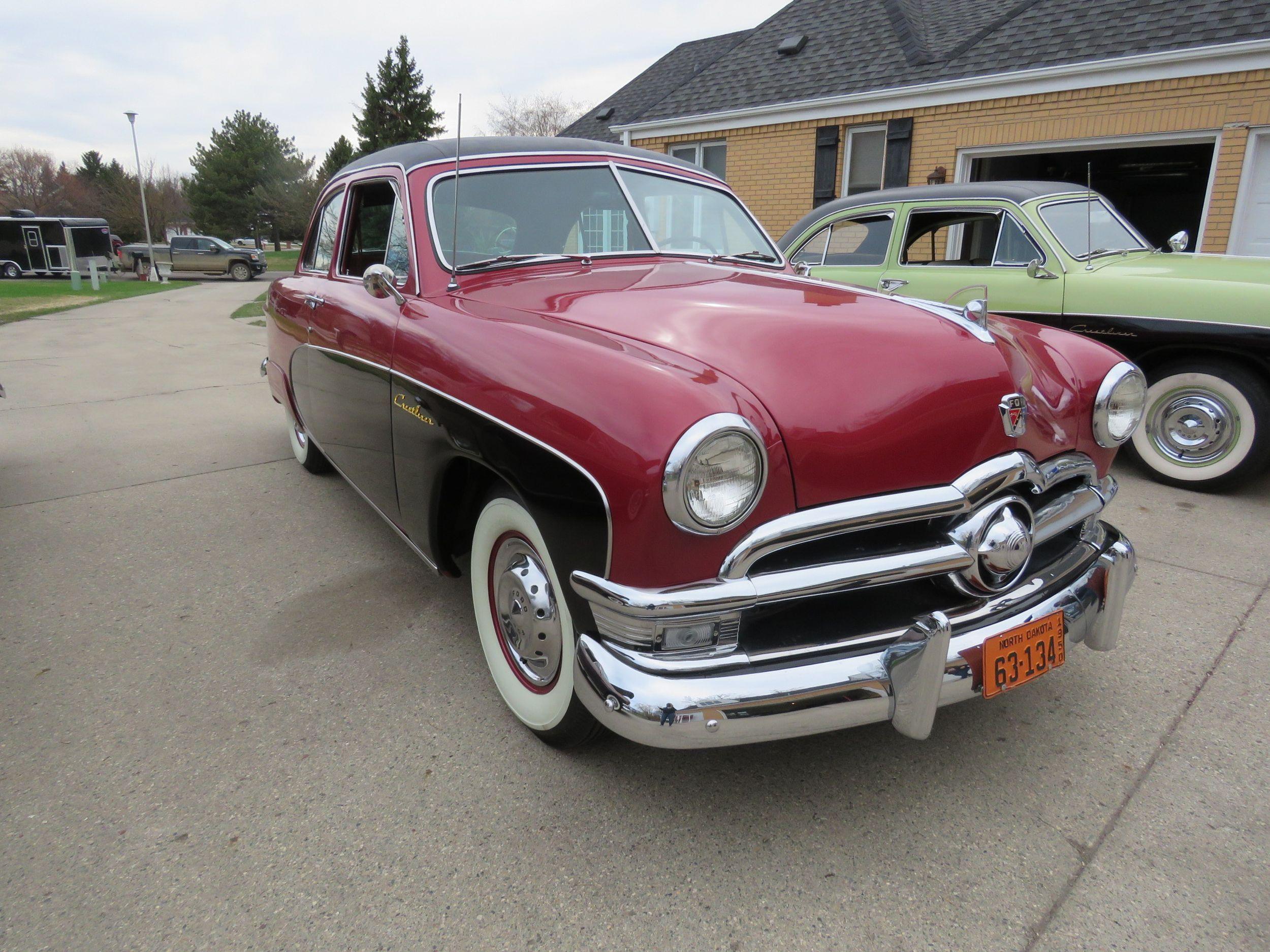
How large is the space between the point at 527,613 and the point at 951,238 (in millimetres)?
4619

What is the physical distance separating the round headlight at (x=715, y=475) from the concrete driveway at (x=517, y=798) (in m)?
0.85

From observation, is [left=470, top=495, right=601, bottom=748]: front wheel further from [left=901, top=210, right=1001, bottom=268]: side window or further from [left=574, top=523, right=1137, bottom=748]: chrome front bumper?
[left=901, top=210, right=1001, bottom=268]: side window

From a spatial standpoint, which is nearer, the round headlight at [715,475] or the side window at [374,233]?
the round headlight at [715,475]

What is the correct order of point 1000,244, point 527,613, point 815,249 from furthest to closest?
point 815,249, point 1000,244, point 527,613

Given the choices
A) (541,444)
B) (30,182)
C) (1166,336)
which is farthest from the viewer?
(30,182)

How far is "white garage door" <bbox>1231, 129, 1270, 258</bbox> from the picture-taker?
26.0ft

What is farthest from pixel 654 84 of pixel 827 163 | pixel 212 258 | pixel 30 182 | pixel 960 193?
pixel 30 182

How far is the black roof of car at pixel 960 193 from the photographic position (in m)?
5.32

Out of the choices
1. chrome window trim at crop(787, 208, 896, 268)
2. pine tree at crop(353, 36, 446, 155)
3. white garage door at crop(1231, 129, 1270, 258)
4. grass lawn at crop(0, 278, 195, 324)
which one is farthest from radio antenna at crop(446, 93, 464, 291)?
pine tree at crop(353, 36, 446, 155)

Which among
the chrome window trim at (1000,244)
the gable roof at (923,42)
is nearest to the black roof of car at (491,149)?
the chrome window trim at (1000,244)

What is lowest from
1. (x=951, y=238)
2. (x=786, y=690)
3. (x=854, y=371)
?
(x=786, y=690)

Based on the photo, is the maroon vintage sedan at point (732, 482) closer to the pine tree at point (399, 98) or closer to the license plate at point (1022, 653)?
the license plate at point (1022, 653)

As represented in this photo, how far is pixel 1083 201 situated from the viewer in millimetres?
5516

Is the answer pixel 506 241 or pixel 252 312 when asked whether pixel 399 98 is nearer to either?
pixel 252 312
